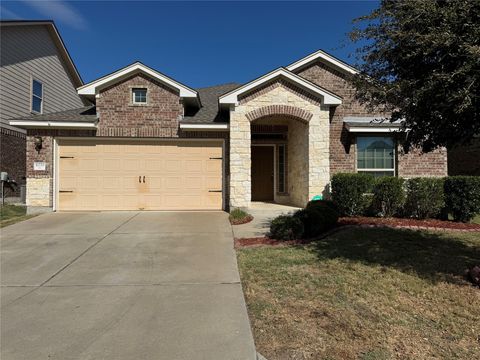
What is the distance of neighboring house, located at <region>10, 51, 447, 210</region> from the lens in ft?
35.9

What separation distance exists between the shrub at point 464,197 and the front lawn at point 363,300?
3.07m

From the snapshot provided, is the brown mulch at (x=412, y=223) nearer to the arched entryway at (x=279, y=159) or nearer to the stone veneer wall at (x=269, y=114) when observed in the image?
the stone veneer wall at (x=269, y=114)

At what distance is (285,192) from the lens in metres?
13.7

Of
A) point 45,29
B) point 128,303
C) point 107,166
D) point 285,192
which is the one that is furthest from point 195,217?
point 45,29

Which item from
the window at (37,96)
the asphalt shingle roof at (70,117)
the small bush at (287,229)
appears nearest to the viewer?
the small bush at (287,229)

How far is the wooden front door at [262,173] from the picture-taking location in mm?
14164

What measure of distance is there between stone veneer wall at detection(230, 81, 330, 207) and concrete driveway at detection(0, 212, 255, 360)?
2.51 metres

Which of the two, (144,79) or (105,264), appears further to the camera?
(144,79)

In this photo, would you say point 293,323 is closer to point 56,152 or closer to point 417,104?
point 417,104

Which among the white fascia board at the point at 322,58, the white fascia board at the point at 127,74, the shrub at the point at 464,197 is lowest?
the shrub at the point at 464,197

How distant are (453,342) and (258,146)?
1122 cm

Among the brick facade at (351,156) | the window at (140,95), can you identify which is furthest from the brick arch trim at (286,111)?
the window at (140,95)

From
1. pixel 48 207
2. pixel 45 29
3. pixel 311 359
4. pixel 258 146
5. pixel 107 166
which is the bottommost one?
pixel 311 359

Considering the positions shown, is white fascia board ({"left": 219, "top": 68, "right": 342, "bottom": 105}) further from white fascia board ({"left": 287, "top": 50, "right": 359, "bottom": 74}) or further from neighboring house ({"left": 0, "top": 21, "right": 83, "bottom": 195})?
neighboring house ({"left": 0, "top": 21, "right": 83, "bottom": 195})
